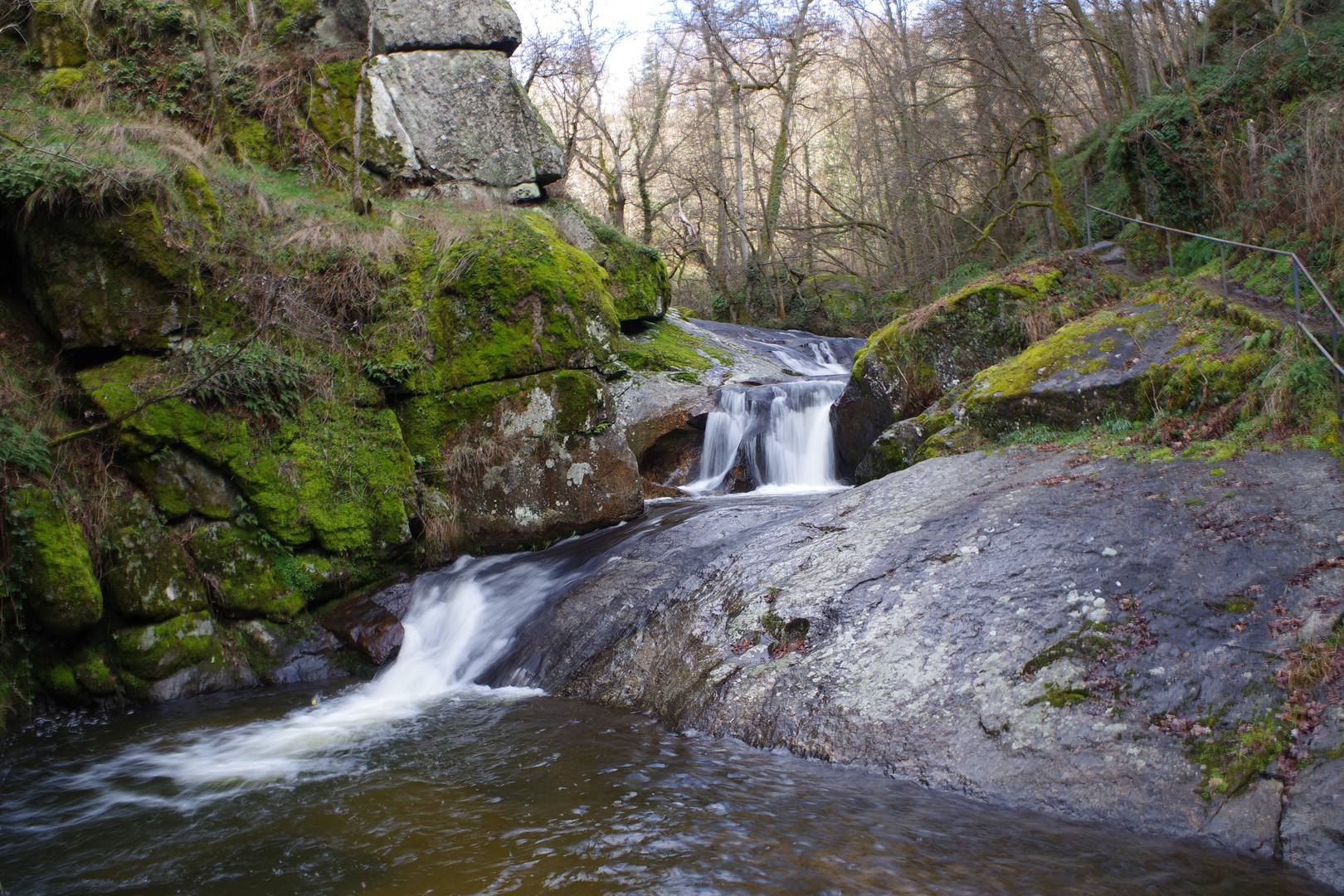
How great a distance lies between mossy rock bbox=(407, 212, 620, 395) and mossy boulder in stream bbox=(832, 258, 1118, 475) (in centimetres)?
386

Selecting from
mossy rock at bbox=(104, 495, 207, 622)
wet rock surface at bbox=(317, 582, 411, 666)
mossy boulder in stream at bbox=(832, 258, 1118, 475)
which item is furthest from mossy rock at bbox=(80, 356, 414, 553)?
mossy boulder in stream at bbox=(832, 258, 1118, 475)

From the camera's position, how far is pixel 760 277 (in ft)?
72.4

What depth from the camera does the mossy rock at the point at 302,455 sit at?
23.8 ft

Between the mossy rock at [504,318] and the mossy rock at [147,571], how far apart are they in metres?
2.94

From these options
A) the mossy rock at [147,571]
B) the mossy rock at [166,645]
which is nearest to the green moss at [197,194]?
the mossy rock at [147,571]

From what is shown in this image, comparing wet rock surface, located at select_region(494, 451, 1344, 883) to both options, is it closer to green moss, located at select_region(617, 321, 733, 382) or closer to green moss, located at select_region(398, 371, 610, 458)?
green moss, located at select_region(398, 371, 610, 458)

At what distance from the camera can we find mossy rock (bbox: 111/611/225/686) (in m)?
6.66

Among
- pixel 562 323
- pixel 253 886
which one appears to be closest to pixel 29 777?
pixel 253 886

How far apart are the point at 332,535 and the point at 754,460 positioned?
5843 mm

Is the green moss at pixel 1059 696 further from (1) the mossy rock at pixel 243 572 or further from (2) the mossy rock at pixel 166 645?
(2) the mossy rock at pixel 166 645

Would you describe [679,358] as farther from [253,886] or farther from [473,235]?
[253,886]

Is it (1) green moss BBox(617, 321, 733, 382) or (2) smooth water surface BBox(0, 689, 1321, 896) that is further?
(1) green moss BBox(617, 321, 733, 382)

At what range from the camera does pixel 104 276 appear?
24.9 feet

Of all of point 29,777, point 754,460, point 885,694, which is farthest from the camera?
point 754,460
